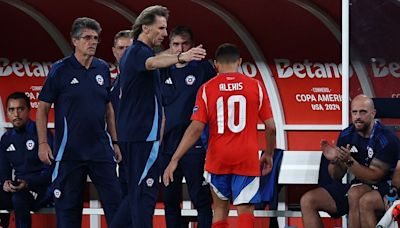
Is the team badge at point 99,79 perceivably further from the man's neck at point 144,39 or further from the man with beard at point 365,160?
the man with beard at point 365,160

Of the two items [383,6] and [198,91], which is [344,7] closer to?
[383,6]

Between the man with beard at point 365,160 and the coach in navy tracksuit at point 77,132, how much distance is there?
1.56 metres

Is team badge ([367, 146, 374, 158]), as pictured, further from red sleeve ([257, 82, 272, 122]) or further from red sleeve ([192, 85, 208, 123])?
red sleeve ([192, 85, 208, 123])

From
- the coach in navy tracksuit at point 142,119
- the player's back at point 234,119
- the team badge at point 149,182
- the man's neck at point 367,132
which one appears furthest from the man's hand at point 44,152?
the man's neck at point 367,132

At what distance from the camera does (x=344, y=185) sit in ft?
29.4

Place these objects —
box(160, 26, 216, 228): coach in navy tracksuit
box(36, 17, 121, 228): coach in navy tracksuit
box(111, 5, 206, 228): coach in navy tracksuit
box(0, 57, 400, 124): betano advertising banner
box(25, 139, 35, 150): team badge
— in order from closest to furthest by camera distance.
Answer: box(111, 5, 206, 228): coach in navy tracksuit → box(36, 17, 121, 228): coach in navy tracksuit → box(160, 26, 216, 228): coach in navy tracksuit → box(25, 139, 35, 150): team badge → box(0, 57, 400, 124): betano advertising banner

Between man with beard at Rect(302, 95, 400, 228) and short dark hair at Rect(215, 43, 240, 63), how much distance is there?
1.04 m

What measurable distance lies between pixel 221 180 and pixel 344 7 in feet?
5.24

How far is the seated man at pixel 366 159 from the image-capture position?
8.52 m

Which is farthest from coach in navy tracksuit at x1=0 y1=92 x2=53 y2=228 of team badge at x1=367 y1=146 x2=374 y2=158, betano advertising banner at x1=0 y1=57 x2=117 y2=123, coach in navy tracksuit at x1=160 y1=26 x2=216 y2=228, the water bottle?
the water bottle

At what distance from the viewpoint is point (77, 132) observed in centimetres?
844

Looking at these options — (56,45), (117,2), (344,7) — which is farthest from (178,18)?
(344,7)

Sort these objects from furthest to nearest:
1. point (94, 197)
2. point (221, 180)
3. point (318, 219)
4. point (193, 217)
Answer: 1. point (94, 197)
2. point (193, 217)
3. point (318, 219)
4. point (221, 180)

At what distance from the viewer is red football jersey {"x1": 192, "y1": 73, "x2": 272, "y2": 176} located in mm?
8188
